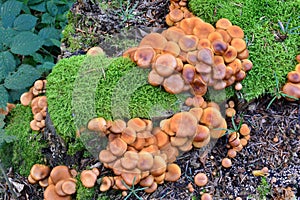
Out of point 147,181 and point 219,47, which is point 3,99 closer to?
point 147,181

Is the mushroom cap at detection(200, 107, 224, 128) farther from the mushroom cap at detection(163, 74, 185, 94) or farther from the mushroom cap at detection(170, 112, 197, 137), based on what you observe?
the mushroom cap at detection(163, 74, 185, 94)

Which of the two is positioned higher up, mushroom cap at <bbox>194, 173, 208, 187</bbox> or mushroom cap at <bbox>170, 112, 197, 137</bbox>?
mushroom cap at <bbox>170, 112, 197, 137</bbox>

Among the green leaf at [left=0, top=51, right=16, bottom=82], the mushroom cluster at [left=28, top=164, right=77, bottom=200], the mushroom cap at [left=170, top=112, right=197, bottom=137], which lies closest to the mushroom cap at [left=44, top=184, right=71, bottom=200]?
the mushroom cluster at [left=28, top=164, right=77, bottom=200]

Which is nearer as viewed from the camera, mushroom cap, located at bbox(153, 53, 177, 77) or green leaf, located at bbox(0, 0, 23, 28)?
mushroom cap, located at bbox(153, 53, 177, 77)

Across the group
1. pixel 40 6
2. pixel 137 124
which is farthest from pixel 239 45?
pixel 40 6

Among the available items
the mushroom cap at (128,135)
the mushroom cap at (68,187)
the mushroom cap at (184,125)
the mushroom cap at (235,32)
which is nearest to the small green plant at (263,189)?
the mushroom cap at (184,125)

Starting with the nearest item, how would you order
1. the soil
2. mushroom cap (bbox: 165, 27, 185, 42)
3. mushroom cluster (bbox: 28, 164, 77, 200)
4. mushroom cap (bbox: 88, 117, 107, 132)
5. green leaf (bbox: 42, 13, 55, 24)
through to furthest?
mushroom cap (bbox: 88, 117, 107, 132), mushroom cluster (bbox: 28, 164, 77, 200), the soil, mushroom cap (bbox: 165, 27, 185, 42), green leaf (bbox: 42, 13, 55, 24)

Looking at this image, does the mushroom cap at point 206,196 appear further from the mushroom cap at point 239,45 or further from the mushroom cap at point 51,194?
the mushroom cap at point 239,45
